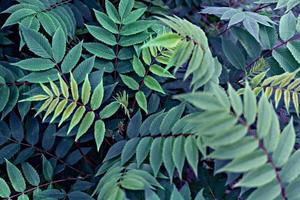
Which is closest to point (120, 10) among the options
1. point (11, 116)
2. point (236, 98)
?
point (11, 116)

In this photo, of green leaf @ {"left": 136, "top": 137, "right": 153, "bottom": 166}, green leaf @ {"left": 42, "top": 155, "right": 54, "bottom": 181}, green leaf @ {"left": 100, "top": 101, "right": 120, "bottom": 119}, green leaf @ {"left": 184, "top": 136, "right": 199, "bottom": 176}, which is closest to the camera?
green leaf @ {"left": 184, "top": 136, "right": 199, "bottom": 176}

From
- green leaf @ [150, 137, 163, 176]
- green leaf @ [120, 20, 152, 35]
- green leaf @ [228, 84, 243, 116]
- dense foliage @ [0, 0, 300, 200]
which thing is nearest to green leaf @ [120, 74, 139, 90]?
dense foliage @ [0, 0, 300, 200]

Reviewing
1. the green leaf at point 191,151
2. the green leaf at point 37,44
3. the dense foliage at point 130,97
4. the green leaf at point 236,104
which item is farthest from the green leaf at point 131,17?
the green leaf at point 236,104

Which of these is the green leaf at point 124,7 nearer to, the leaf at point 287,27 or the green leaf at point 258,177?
the leaf at point 287,27

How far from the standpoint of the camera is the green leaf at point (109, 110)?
127cm

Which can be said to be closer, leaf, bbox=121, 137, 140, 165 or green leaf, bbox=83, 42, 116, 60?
leaf, bbox=121, 137, 140, 165

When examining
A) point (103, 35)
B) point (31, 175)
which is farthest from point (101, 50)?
point (31, 175)

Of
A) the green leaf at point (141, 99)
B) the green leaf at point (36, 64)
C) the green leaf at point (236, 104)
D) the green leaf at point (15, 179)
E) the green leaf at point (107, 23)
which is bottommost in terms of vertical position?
the green leaf at point (15, 179)

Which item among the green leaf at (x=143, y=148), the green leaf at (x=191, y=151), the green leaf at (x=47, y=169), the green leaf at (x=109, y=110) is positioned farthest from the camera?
the green leaf at (x=47, y=169)

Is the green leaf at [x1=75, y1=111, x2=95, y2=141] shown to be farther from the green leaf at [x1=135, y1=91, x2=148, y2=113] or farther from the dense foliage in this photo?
the green leaf at [x1=135, y1=91, x2=148, y2=113]

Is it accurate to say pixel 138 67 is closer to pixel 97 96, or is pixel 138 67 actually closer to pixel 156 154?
pixel 97 96

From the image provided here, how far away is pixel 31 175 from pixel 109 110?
31cm

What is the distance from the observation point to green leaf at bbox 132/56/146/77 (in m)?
1.33

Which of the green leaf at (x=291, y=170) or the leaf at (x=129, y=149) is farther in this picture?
the leaf at (x=129, y=149)
